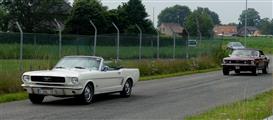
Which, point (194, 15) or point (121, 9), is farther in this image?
point (194, 15)

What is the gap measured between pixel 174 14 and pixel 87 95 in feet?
576

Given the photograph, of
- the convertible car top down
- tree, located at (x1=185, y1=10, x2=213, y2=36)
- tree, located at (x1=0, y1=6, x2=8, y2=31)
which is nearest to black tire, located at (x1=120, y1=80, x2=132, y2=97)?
the convertible car top down

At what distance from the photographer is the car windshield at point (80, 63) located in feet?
56.3

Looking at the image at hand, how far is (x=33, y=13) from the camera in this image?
3361 inches

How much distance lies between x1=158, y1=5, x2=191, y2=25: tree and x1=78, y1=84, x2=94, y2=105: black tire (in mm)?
166035

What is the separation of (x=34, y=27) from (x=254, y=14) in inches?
3888

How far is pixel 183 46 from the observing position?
41469mm

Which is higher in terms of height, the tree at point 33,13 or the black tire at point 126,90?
the tree at point 33,13

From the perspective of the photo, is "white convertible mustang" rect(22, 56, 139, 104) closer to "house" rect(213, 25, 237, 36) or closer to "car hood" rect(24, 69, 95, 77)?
"car hood" rect(24, 69, 95, 77)

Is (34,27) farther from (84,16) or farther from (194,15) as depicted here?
(194,15)

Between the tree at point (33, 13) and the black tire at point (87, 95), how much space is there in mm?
65508

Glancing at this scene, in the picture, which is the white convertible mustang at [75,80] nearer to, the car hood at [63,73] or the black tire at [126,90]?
the car hood at [63,73]

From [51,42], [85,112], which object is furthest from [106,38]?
[85,112]

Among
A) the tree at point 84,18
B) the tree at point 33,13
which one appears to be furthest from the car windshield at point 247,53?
the tree at point 33,13
